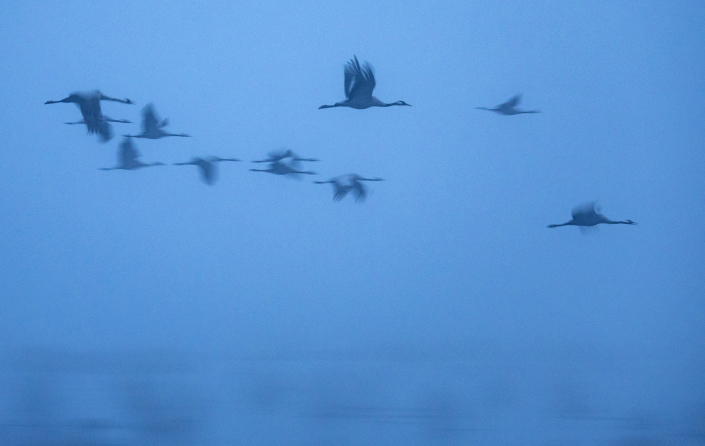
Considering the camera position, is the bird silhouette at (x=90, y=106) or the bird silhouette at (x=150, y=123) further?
the bird silhouette at (x=150, y=123)

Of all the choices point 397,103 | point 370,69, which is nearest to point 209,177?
point 397,103

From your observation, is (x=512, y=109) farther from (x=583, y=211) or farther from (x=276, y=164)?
(x=276, y=164)

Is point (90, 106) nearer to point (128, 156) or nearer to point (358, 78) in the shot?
point (128, 156)

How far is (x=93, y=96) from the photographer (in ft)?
10.3

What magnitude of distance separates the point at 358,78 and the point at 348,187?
872mm

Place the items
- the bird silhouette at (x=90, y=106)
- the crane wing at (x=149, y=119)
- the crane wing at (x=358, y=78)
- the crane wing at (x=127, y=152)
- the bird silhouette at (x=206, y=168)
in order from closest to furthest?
1. the crane wing at (x=358, y=78)
2. the bird silhouette at (x=90, y=106)
3. the crane wing at (x=149, y=119)
4. the crane wing at (x=127, y=152)
5. the bird silhouette at (x=206, y=168)

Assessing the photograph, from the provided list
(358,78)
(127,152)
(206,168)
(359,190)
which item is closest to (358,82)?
(358,78)

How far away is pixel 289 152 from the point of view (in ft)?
12.9

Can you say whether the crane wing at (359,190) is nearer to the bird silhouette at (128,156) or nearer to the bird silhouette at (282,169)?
the bird silhouette at (282,169)

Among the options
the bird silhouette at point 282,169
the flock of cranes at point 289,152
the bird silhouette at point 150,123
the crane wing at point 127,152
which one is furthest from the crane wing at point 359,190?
the crane wing at point 127,152

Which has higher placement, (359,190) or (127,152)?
(127,152)

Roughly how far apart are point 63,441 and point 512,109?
252 cm

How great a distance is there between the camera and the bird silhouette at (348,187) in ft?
12.3

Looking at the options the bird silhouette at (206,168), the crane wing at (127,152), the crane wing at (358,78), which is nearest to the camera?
the crane wing at (358,78)
